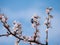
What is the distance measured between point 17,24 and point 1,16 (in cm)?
103

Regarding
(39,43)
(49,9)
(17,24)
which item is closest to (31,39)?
(39,43)

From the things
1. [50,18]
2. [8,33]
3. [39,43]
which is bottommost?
[39,43]

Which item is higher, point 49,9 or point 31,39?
point 49,9

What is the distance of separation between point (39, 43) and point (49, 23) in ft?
3.51

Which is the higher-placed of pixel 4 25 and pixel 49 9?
pixel 49 9

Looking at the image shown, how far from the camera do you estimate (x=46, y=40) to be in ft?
22.9

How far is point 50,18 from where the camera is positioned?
7535 mm

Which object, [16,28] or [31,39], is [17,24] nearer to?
[16,28]

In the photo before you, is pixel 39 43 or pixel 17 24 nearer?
pixel 39 43

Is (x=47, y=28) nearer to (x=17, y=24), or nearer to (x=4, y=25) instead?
(x=17, y=24)

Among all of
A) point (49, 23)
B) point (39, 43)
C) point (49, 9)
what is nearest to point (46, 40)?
point (39, 43)

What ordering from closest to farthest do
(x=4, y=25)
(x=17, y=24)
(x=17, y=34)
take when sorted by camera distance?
(x=4, y=25) < (x=17, y=34) < (x=17, y=24)

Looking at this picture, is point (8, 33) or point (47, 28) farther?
point (47, 28)

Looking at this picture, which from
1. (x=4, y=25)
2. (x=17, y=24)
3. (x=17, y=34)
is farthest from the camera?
(x=17, y=24)
